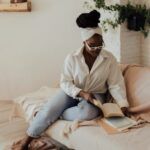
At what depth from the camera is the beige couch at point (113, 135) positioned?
2.12 meters

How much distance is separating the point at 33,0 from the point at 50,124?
1.79m

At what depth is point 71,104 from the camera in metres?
2.63

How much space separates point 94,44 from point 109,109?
503 millimetres

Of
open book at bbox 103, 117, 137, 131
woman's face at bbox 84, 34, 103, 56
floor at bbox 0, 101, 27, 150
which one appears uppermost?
woman's face at bbox 84, 34, 103, 56

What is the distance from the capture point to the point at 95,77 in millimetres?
2553

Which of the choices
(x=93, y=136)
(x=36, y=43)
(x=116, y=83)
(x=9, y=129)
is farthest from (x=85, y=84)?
(x=36, y=43)

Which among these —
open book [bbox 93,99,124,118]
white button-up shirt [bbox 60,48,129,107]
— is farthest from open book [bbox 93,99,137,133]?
white button-up shirt [bbox 60,48,129,107]

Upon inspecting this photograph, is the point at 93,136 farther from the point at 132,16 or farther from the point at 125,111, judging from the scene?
the point at 132,16

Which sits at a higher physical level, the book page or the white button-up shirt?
the white button-up shirt

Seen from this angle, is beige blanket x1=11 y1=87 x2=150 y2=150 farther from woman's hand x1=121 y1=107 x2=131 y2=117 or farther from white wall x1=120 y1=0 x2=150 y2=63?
white wall x1=120 y1=0 x2=150 y2=63

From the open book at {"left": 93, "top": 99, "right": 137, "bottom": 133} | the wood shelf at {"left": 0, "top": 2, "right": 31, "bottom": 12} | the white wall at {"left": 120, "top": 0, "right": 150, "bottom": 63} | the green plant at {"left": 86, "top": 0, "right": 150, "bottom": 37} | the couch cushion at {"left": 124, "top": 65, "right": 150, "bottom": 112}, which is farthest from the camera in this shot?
the wood shelf at {"left": 0, "top": 2, "right": 31, "bottom": 12}

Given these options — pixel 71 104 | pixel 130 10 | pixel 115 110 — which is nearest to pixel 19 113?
pixel 71 104

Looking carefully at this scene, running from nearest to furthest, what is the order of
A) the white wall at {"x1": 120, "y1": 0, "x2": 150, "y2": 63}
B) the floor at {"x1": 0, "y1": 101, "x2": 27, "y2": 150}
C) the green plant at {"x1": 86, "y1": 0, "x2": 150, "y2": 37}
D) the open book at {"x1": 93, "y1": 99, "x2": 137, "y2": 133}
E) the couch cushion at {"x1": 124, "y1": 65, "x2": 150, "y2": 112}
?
the open book at {"x1": 93, "y1": 99, "x2": 137, "y2": 133}
the couch cushion at {"x1": 124, "y1": 65, "x2": 150, "y2": 112}
the floor at {"x1": 0, "y1": 101, "x2": 27, "y2": 150}
the green plant at {"x1": 86, "y1": 0, "x2": 150, "y2": 37}
the white wall at {"x1": 120, "y1": 0, "x2": 150, "y2": 63}

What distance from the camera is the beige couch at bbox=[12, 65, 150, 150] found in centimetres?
212
